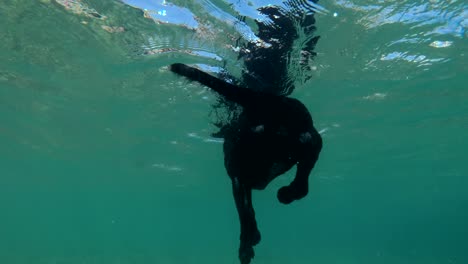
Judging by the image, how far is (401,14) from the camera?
35.7 ft

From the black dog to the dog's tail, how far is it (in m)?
0.01

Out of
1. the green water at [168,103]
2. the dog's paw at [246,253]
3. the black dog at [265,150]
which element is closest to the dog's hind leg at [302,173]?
the black dog at [265,150]

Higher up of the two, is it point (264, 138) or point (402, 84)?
point (264, 138)

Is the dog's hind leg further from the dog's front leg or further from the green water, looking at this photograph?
the green water

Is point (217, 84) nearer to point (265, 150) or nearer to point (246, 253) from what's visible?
point (265, 150)

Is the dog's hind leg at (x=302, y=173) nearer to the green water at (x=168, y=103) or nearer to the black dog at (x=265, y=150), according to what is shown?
the black dog at (x=265, y=150)

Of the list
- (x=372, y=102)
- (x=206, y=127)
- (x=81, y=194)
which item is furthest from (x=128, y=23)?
(x=81, y=194)

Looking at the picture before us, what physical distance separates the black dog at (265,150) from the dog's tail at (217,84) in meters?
0.01

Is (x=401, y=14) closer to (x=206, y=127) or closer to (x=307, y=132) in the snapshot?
(x=307, y=132)

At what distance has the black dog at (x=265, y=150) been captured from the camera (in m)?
3.54

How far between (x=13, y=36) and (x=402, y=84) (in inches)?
701

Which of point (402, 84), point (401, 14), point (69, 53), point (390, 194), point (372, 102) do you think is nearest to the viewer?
point (401, 14)

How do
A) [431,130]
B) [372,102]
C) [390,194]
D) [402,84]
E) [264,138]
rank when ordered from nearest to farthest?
[264,138] → [402,84] → [372,102] → [431,130] → [390,194]

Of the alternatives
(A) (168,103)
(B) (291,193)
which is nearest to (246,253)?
(B) (291,193)
